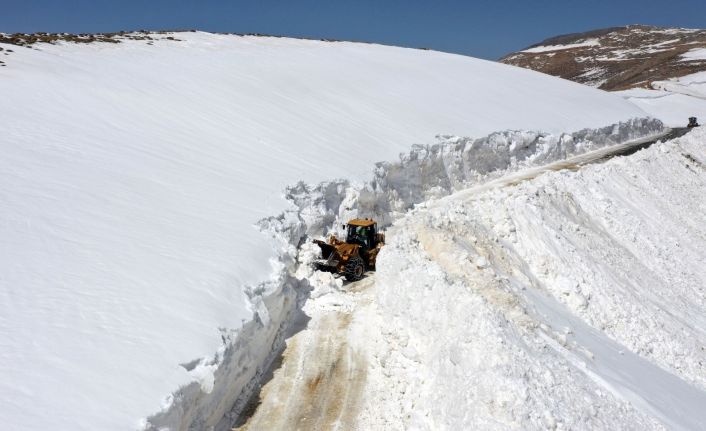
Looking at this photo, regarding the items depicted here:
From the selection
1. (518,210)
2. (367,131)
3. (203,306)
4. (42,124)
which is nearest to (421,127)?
(367,131)

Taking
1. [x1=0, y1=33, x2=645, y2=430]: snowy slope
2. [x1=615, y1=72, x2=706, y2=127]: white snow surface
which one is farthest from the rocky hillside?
[x1=0, y1=33, x2=645, y2=430]: snowy slope

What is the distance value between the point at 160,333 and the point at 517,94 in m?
32.8

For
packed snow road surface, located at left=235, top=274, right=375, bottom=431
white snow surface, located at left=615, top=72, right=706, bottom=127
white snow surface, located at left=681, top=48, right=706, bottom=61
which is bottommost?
white snow surface, located at left=615, top=72, right=706, bottom=127

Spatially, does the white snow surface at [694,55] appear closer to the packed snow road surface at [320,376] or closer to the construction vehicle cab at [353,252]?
the construction vehicle cab at [353,252]

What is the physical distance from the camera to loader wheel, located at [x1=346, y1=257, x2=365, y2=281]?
14.5 m

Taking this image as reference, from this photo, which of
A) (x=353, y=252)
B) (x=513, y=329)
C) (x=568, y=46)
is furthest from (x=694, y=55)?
(x=513, y=329)

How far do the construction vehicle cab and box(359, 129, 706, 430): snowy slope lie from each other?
53.3 inches

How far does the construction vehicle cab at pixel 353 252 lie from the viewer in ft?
47.4

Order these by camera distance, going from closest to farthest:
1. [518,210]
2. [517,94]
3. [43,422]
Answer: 1. [43,422]
2. [518,210]
3. [517,94]

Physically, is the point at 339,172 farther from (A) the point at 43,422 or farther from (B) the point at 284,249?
(A) the point at 43,422

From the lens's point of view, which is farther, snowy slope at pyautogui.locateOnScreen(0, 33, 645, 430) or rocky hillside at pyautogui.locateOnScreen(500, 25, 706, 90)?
rocky hillside at pyautogui.locateOnScreen(500, 25, 706, 90)

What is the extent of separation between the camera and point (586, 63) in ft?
302

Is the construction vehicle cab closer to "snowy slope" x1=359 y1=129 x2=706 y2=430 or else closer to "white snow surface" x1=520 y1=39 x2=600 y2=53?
"snowy slope" x1=359 y1=129 x2=706 y2=430

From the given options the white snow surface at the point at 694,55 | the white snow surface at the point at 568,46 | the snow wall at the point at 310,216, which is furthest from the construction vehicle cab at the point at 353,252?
the white snow surface at the point at 568,46
